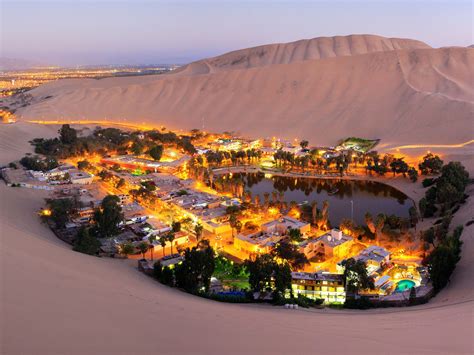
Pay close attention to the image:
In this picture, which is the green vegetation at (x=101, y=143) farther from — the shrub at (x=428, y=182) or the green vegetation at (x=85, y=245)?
the shrub at (x=428, y=182)

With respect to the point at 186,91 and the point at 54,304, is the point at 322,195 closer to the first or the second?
the point at 54,304

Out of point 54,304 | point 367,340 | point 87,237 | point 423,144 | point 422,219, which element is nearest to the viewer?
point 54,304

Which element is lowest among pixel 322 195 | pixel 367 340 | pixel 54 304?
pixel 322 195

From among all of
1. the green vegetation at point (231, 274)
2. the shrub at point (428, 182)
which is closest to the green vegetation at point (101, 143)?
the shrub at point (428, 182)

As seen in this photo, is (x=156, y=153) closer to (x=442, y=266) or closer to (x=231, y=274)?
(x=231, y=274)

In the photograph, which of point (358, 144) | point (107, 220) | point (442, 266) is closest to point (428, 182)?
point (358, 144)

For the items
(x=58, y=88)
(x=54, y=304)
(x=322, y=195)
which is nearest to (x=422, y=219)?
(x=322, y=195)

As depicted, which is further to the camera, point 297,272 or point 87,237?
point 87,237

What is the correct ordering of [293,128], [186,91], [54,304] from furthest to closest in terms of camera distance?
[186,91], [293,128], [54,304]
